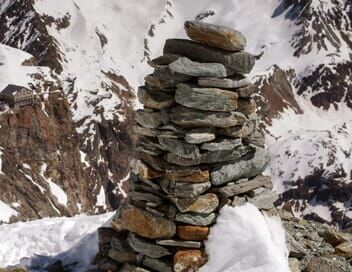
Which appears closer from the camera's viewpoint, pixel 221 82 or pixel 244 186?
pixel 221 82

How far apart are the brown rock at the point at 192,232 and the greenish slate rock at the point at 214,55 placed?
11.6 ft

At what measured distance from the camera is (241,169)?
14.5m

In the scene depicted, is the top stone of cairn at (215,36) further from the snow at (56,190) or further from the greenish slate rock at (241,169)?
the snow at (56,190)

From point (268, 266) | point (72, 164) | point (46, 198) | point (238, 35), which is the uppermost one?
point (72, 164)

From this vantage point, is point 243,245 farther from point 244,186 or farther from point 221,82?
point 221,82

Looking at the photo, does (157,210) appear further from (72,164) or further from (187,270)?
(72,164)

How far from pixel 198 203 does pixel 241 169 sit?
4.45 ft

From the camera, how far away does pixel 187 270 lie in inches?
545

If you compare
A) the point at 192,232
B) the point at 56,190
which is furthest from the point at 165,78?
the point at 56,190

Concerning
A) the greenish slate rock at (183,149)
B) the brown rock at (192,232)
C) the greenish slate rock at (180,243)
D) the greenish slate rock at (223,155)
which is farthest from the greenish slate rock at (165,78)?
the greenish slate rock at (180,243)

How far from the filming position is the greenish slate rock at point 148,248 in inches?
549

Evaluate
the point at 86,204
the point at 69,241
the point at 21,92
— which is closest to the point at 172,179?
the point at 69,241

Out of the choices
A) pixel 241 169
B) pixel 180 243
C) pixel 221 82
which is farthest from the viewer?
pixel 241 169

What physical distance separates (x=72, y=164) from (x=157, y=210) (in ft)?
601
